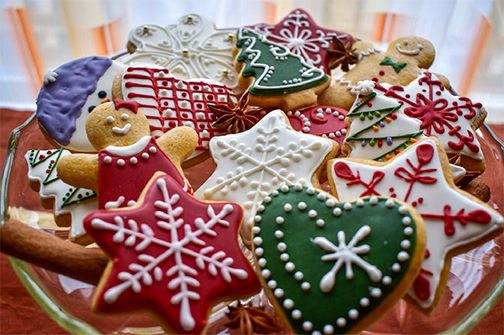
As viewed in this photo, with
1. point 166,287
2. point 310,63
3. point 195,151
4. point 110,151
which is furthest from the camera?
point 310,63

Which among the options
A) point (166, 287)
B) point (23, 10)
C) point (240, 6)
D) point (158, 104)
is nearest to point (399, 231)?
point (166, 287)

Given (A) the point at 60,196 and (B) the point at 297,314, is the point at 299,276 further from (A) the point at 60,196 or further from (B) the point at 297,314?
(A) the point at 60,196

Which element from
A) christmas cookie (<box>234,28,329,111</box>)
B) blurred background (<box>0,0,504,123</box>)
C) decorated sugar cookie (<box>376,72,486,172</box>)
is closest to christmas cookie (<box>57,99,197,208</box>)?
christmas cookie (<box>234,28,329,111</box>)

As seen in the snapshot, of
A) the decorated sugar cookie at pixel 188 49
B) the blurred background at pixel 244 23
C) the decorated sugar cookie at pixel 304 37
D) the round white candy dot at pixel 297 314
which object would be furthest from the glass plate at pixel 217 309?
the blurred background at pixel 244 23

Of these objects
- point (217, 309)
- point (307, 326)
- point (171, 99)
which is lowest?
point (217, 309)

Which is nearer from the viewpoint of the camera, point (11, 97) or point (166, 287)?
point (166, 287)

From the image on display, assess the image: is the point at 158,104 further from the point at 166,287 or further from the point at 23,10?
the point at 23,10

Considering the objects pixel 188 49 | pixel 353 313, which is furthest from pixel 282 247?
pixel 188 49
